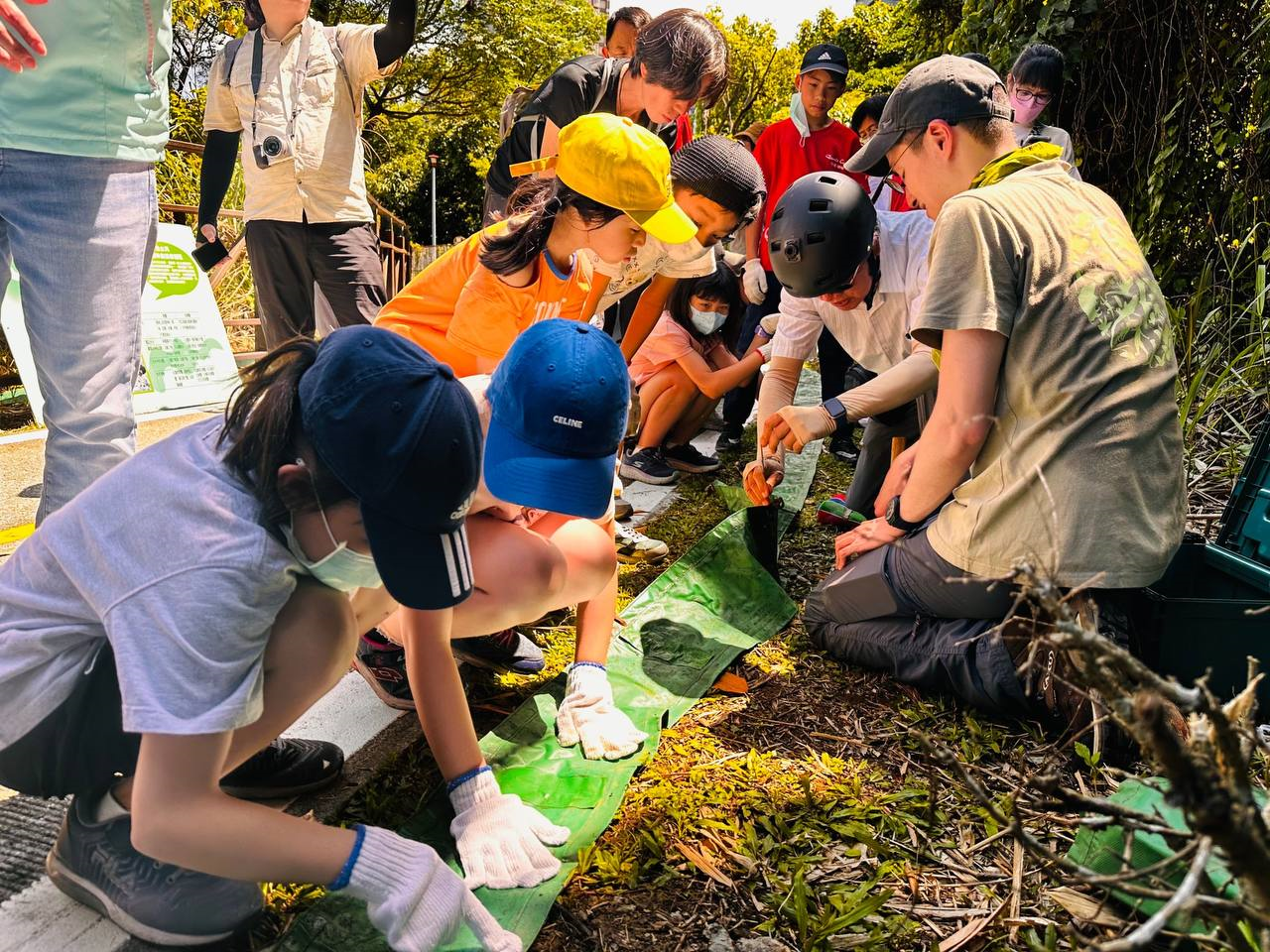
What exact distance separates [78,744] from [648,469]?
2.97 m

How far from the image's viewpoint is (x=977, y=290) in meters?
1.89

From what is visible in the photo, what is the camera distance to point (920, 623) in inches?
91.1

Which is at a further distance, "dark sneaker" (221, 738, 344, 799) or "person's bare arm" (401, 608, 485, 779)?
"dark sneaker" (221, 738, 344, 799)

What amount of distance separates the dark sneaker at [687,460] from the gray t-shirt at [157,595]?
3.09 m

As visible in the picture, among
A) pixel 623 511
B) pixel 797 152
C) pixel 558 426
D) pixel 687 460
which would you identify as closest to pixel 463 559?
pixel 558 426

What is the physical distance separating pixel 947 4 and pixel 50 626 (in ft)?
24.1

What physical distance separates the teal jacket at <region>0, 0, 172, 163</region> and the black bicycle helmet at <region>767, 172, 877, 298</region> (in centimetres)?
178

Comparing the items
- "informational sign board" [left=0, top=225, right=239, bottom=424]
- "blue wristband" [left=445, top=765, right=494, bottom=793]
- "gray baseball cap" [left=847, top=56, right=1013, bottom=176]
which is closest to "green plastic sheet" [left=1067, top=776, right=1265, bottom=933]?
"blue wristband" [left=445, top=765, right=494, bottom=793]

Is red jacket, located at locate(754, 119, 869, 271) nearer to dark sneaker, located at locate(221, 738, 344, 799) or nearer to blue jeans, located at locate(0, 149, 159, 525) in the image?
blue jeans, located at locate(0, 149, 159, 525)

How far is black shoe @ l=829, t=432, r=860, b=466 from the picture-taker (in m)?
4.62

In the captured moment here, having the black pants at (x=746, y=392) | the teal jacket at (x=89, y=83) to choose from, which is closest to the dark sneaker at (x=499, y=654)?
the teal jacket at (x=89, y=83)

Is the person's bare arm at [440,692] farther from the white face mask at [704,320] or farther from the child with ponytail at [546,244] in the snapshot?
the white face mask at [704,320]

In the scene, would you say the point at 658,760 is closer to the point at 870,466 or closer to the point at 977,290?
the point at 977,290

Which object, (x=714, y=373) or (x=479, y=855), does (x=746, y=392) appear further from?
(x=479, y=855)
